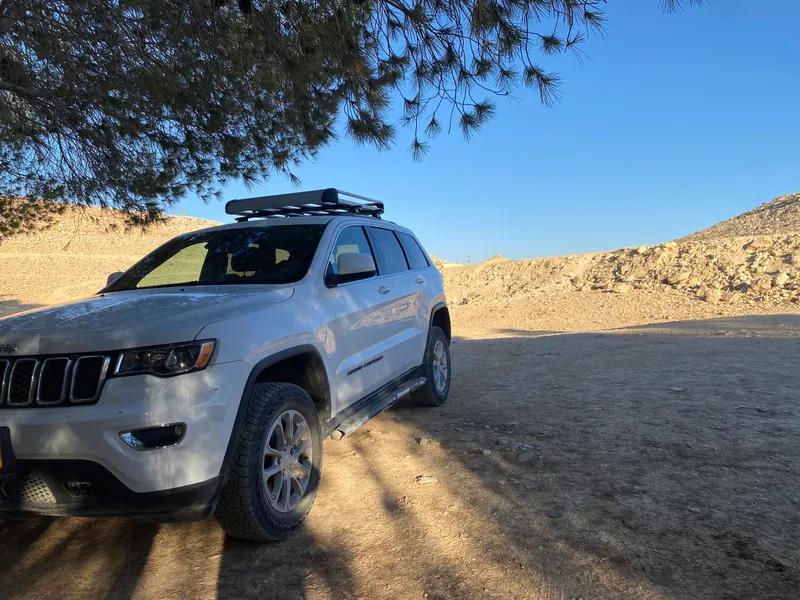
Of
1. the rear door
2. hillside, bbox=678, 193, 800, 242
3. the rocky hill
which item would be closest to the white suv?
the rear door

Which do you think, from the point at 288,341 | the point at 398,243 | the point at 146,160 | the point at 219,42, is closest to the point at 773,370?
the point at 398,243

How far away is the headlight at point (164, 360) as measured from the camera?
2.51 meters

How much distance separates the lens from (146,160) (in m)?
6.90

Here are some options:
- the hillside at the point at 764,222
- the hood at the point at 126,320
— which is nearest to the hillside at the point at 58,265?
the hood at the point at 126,320

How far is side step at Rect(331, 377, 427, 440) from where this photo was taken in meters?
3.65

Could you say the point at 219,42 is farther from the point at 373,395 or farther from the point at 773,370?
the point at 773,370

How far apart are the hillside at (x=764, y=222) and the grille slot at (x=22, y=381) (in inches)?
1403

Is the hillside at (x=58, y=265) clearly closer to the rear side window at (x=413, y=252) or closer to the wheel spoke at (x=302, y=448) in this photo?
the rear side window at (x=413, y=252)

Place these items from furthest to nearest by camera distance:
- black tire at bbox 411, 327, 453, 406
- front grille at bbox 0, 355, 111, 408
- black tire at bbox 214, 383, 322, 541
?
black tire at bbox 411, 327, 453, 406 < black tire at bbox 214, 383, 322, 541 < front grille at bbox 0, 355, 111, 408

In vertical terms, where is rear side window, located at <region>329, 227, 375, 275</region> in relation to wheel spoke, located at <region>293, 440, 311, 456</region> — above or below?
above

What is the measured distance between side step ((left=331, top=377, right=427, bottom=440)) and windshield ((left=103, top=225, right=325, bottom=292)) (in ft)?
3.28

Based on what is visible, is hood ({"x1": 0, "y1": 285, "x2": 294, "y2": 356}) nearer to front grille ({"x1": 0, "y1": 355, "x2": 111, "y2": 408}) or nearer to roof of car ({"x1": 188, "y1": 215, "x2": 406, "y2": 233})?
front grille ({"x1": 0, "y1": 355, "x2": 111, "y2": 408})

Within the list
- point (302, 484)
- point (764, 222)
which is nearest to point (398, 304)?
point (302, 484)

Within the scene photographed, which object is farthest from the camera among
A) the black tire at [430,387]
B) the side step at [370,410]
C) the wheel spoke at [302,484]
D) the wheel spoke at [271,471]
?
the black tire at [430,387]
